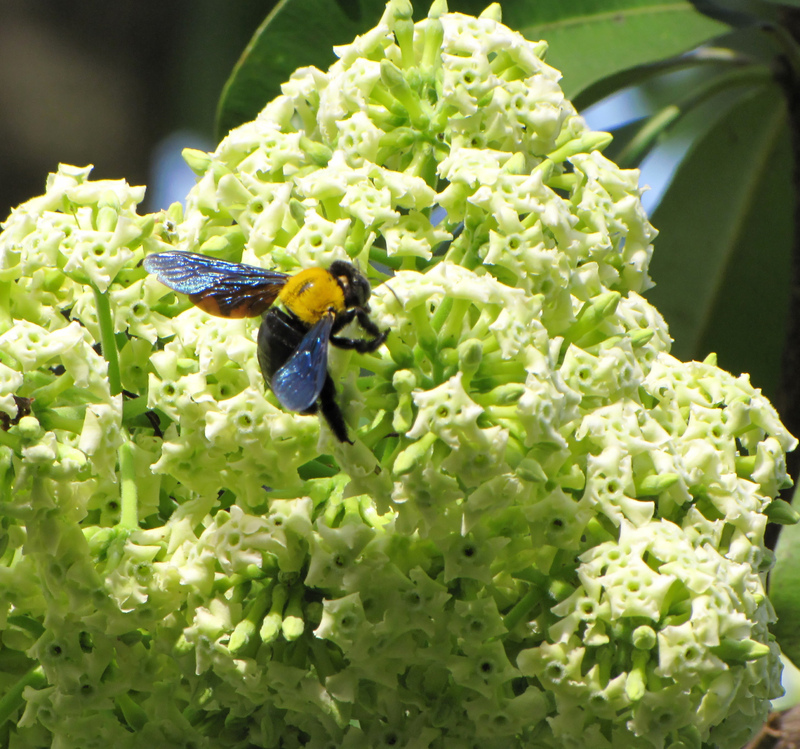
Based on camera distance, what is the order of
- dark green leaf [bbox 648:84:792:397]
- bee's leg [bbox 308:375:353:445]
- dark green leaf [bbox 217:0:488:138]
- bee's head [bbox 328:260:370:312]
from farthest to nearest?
dark green leaf [bbox 648:84:792:397]
dark green leaf [bbox 217:0:488:138]
bee's head [bbox 328:260:370:312]
bee's leg [bbox 308:375:353:445]

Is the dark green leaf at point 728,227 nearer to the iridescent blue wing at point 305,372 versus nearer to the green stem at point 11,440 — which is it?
the iridescent blue wing at point 305,372

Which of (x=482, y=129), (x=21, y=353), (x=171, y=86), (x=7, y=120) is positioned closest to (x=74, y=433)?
(x=21, y=353)

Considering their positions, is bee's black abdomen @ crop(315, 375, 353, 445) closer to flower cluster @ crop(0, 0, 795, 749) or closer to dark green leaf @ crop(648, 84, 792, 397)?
flower cluster @ crop(0, 0, 795, 749)

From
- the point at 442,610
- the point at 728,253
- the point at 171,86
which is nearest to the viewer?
the point at 442,610

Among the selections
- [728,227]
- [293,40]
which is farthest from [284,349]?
[728,227]

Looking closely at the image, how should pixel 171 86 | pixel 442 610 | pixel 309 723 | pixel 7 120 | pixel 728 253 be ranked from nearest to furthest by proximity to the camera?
pixel 442 610 → pixel 309 723 → pixel 728 253 → pixel 7 120 → pixel 171 86

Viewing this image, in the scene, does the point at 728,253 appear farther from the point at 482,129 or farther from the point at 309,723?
the point at 309,723

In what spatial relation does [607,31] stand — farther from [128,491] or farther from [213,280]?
[128,491]

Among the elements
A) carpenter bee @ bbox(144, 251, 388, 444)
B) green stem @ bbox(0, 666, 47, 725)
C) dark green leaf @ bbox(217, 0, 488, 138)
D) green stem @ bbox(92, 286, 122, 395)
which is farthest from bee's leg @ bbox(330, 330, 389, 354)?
dark green leaf @ bbox(217, 0, 488, 138)
